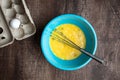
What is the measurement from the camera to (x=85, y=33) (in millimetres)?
1415

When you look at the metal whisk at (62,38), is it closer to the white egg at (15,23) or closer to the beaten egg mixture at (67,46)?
the beaten egg mixture at (67,46)

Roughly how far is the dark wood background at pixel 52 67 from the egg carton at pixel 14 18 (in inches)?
1.1

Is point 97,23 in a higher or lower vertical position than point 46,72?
higher

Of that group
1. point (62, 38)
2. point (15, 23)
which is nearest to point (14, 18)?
point (15, 23)

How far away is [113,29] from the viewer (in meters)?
1.41

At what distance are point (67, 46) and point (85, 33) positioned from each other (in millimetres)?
71

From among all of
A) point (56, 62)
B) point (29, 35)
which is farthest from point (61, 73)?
point (29, 35)

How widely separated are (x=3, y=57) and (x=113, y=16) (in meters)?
0.37

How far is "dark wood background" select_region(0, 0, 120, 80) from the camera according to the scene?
1.40 meters

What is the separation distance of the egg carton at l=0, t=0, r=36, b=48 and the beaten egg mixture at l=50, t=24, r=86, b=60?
87 mm

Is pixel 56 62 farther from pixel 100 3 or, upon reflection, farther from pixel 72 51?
pixel 100 3

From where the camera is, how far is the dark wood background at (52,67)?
1.40m

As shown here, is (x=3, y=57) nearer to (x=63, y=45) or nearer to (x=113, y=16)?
(x=63, y=45)

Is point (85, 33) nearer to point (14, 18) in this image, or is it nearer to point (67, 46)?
point (67, 46)
